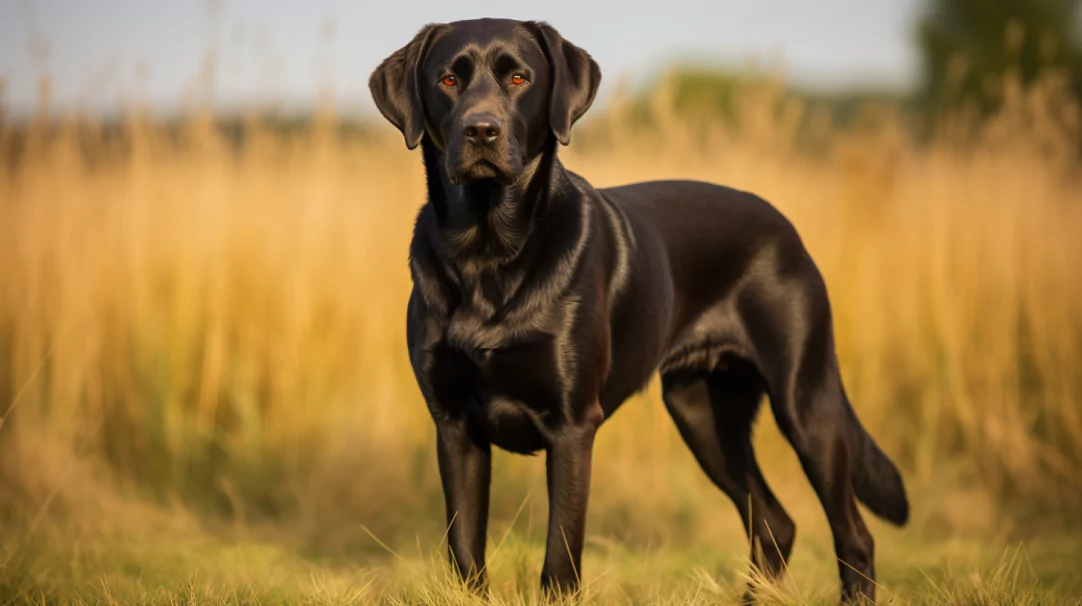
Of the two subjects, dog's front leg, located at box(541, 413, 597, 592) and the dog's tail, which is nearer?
dog's front leg, located at box(541, 413, 597, 592)

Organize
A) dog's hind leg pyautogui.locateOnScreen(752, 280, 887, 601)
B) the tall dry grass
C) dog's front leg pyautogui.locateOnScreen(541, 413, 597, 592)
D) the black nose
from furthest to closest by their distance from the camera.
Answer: the tall dry grass
dog's hind leg pyautogui.locateOnScreen(752, 280, 887, 601)
dog's front leg pyautogui.locateOnScreen(541, 413, 597, 592)
the black nose

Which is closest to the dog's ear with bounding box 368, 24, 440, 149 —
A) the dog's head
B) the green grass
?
the dog's head

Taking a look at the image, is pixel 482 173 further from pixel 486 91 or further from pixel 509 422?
pixel 509 422

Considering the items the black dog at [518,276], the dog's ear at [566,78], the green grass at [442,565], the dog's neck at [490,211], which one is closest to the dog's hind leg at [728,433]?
the green grass at [442,565]

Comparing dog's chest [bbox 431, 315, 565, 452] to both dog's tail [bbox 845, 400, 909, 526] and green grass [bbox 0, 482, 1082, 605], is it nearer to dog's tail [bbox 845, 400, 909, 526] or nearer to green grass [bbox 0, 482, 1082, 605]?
green grass [bbox 0, 482, 1082, 605]

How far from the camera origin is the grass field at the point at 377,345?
4512mm

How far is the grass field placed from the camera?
4512 millimetres

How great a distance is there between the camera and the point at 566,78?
9.52 ft

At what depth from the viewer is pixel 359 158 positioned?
5672mm

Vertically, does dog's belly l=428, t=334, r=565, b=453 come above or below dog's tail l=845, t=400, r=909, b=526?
above

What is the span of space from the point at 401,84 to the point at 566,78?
45 cm

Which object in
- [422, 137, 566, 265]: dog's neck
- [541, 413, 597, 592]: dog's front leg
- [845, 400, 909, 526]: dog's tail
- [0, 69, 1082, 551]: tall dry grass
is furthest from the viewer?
[0, 69, 1082, 551]: tall dry grass

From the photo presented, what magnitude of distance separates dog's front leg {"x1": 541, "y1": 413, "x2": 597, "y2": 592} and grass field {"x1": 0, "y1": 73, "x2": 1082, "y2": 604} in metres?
1.21

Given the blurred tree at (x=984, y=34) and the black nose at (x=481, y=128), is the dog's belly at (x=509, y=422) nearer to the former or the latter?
the black nose at (x=481, y=128)
